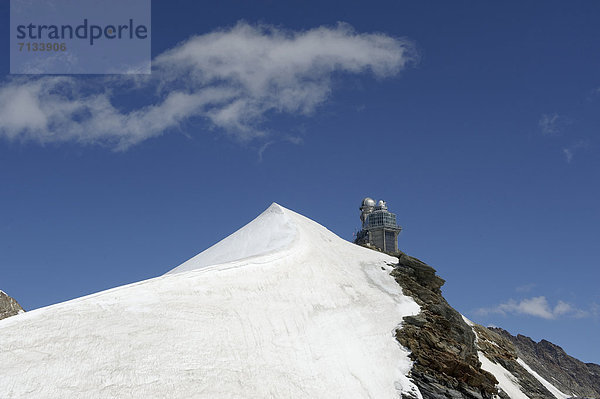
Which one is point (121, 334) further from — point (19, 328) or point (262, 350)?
point (262, 350)

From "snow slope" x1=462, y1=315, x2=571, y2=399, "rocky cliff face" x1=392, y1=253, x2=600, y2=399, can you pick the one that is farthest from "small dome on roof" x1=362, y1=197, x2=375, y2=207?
"snow slope" x1=462, y1=315, x2=571, y2=399

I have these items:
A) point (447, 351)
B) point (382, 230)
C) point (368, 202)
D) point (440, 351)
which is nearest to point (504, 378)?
point (447, 351)

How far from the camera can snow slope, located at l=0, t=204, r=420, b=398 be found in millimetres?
26578

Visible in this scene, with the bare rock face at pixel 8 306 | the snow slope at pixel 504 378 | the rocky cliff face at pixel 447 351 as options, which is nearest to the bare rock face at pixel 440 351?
the rocky cliff face at pixel 447 351

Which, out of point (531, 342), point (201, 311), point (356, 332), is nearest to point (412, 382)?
point (356, 332)

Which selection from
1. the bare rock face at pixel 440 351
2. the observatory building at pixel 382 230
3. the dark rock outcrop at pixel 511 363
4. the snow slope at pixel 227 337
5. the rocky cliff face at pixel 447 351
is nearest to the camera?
the snow slope at pixel 227 337

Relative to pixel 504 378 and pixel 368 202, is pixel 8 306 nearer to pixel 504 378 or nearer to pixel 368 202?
pixel 504 378

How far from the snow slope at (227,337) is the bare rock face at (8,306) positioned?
345 inches

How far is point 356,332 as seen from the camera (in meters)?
37.7

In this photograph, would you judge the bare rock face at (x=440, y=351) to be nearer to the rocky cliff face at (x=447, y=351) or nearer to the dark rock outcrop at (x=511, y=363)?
the rocky cliff face at (x=447, y=351)

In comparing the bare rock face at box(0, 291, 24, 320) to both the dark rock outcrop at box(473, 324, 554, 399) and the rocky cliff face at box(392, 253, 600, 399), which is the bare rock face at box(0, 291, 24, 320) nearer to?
the rocky cliff face at box(392, 253, 600, 399)

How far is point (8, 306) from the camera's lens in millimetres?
38812

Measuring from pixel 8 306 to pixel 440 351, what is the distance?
85.2 ft

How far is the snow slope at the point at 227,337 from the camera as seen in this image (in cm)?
2658
